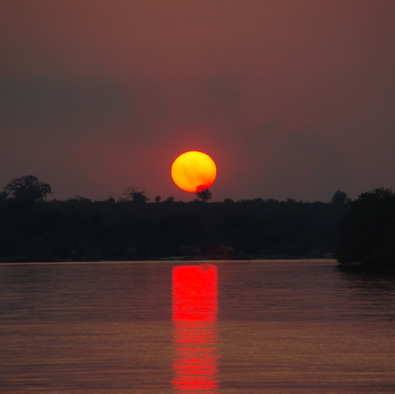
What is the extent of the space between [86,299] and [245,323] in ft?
75.6

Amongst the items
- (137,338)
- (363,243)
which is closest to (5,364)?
(137,338)

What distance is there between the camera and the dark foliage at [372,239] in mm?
117375

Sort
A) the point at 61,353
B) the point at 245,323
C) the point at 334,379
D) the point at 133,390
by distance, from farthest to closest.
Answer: the point at 245,323 → the point at 61,353 → the point at 334,379 → the point at 133,390

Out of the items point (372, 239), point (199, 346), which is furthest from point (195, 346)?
point (372, 239)

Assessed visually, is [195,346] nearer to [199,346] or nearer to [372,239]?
[199,346]

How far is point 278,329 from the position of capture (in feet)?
120

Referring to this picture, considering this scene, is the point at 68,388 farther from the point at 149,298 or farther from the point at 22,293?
the point at 22,293

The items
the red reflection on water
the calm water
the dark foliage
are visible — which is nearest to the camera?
the calm water

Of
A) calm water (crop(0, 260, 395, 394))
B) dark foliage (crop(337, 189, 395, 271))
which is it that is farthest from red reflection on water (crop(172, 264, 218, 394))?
dark foliage (crop(337, 189, 395, 271))

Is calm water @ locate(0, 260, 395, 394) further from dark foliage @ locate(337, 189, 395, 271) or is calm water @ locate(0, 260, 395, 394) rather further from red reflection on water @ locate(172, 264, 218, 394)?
dark foliage @ locate(337, 189, 395, 271)

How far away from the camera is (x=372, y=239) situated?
125312mm

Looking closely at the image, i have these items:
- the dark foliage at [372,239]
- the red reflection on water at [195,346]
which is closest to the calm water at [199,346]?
the red reflection on water at [195,346]

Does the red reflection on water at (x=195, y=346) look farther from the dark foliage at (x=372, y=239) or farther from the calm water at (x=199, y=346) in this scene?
the dark foliage at (x=372, y=239)

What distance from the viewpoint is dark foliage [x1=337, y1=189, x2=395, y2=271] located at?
385 ft
